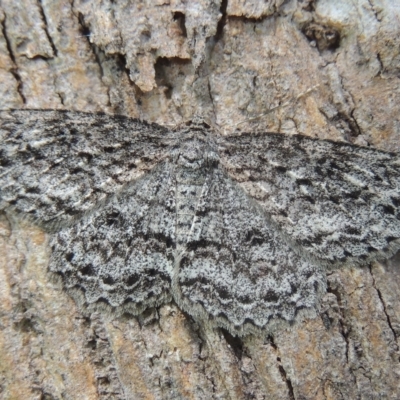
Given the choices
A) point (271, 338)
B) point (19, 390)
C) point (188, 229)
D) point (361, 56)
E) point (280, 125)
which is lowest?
point (19, 390)

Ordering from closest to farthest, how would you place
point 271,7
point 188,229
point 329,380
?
point 329,380
point 188,229
point 271,7

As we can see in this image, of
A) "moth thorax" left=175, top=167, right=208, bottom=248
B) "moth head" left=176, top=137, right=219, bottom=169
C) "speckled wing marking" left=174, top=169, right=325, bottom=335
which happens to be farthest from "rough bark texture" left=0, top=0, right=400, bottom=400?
"moth thorax" left=175, top=167, right=208, bottom=248

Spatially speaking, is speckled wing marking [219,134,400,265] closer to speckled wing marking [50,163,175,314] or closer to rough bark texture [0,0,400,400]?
rough bark texture [0,0,400,400]

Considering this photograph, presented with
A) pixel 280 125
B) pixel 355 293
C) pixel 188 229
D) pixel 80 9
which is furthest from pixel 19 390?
pixel 80 9

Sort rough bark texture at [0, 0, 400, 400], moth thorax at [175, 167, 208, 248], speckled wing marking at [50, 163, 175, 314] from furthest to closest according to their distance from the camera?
moth thorax at [175, 167, 208, 248] < speckled wing marking at [50, 163, 175, 314] < rough bark texture at [0, 0, 400, 400]

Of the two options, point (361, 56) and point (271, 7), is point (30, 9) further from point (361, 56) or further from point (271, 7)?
point (361, 56)

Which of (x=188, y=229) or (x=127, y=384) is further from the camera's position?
(x=188, y=229)

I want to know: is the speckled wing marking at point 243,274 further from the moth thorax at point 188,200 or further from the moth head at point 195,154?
the moth head at point 195,154
